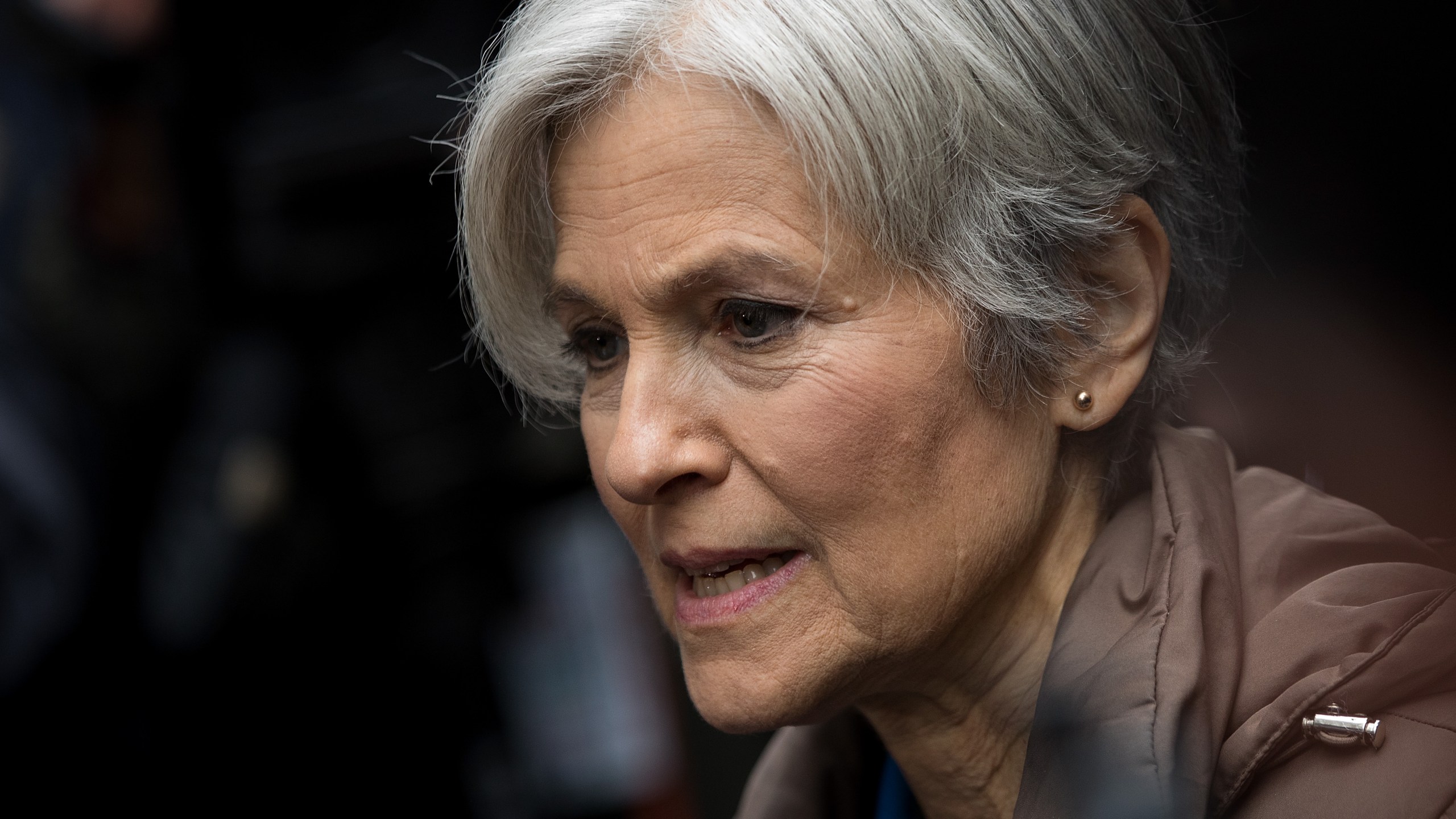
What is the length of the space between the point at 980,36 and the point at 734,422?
1.91 feet

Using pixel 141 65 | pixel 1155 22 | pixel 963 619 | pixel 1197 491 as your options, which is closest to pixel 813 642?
pixel 963 619

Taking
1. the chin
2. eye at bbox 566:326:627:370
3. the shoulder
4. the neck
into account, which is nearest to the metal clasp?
the shoulder

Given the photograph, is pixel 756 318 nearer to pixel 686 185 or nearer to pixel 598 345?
pixel 686 185

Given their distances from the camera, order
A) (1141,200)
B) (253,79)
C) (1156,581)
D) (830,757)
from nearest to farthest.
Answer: (1156,581) → (1141,200) → (830,757) → (253,79)

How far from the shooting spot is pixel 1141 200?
1.68 meters

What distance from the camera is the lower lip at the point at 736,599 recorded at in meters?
1.69

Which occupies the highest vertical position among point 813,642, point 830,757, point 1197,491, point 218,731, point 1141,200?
point 1141,200

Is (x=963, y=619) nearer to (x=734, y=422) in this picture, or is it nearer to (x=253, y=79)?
(x=734, y=422)

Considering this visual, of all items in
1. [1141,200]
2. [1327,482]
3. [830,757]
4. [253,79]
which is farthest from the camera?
[253,79]

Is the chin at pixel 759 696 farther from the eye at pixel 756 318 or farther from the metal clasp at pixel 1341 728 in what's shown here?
the metal clasp at pixel 1341 728

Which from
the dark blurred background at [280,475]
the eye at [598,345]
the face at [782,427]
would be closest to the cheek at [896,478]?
the face at [782,427]

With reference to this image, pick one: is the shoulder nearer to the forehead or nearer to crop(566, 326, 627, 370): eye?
the forehead

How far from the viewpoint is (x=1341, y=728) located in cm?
137

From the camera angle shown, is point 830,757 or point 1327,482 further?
point 830,757
